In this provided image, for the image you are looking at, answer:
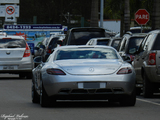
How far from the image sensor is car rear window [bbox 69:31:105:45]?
25.5 metres

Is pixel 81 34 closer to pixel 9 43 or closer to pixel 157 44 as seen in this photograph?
pixel 9 43

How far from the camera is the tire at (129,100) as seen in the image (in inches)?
480

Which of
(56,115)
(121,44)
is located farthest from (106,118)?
(121,44)

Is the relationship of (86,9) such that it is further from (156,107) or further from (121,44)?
(156,107)

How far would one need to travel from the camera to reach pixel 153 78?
1479cm

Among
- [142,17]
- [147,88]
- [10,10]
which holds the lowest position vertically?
[10,10]

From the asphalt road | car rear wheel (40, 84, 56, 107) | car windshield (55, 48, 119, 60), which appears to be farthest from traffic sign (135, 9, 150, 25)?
car rear wheel (40, 84, 56, 107)

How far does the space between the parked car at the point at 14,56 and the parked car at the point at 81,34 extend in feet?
6.73

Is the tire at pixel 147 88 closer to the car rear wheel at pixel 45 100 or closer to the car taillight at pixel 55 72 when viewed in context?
the car rear wheel at pixel 45 100

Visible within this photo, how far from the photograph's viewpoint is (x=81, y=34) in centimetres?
2616

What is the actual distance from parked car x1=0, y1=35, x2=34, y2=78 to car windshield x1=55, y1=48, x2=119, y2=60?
10846 mm

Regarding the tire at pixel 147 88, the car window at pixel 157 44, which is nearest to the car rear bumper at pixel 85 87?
the car window at pixel 157 44

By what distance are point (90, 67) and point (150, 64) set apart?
3.23 meters

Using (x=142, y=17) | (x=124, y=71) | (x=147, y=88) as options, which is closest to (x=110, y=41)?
(x=147, y=88)
